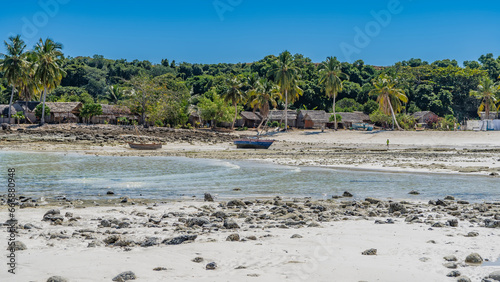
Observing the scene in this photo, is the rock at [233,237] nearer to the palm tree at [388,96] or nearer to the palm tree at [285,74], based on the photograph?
the palm tree at [285,74]

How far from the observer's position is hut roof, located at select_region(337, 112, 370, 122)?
287ft

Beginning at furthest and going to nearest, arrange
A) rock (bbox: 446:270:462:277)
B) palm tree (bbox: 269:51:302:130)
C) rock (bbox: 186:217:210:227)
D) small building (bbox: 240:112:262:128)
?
small building (bbox: 240:112:262:128) < palm tree (bbox: 269:51:302:130) < rock (bbox: 186:217:210:227) < rock (bbox: 446:270:462:277)

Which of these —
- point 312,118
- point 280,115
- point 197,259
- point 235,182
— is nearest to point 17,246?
point 197,259

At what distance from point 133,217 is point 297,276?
599 centimetres

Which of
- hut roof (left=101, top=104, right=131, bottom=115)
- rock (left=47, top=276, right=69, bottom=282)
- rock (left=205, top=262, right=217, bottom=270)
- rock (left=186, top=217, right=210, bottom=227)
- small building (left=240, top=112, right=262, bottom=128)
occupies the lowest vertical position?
rock (left=186, top=217, right=210, bottom=227)

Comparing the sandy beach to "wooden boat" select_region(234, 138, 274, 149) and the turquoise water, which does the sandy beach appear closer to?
the turquoise water

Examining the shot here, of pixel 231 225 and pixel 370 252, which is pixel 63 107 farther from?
Answer: pixel 370 252

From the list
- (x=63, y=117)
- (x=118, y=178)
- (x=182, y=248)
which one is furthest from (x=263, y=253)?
(x=63, y=117)

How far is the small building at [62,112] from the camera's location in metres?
73.6

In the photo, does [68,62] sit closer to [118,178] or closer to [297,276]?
[118,178]

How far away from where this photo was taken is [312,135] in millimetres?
70188

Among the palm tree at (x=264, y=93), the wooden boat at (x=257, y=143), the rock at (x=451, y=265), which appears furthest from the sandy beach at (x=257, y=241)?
the palm tree at (x=264, y=93)

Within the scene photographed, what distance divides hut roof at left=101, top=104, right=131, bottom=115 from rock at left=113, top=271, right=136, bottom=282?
72.0m

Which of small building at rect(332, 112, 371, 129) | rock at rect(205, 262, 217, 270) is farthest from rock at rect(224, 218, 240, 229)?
small building at rect(332, 112, 371, 129)
